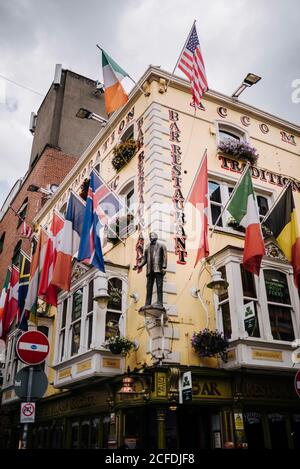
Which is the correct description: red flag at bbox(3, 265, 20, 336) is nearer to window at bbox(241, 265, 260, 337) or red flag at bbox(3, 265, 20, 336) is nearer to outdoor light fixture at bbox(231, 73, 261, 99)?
window at bbox(241, 265, 260, 337)

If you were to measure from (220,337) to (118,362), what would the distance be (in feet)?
10.5

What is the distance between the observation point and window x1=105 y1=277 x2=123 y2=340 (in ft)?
41.2

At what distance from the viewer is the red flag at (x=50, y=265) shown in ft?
42.9

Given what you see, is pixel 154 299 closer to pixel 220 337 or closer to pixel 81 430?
pixel 220 337

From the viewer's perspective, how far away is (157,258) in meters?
11.3

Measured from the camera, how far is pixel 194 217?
13.2 m

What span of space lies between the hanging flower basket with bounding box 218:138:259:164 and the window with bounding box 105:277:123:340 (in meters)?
6.72

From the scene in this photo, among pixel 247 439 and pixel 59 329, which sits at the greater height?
pixel 59 329

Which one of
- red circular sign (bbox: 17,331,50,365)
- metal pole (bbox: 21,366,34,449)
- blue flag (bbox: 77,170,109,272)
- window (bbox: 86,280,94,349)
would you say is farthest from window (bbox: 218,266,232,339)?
metal pole (bbox: 21,366,34,449)

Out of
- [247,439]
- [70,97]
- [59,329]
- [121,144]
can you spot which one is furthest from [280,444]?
[70,97]

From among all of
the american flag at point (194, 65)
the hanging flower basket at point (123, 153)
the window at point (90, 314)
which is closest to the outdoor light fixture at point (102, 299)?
the window at point (90, 314)

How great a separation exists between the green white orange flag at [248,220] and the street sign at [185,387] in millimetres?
3204

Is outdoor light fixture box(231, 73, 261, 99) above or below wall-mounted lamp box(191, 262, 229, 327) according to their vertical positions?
above

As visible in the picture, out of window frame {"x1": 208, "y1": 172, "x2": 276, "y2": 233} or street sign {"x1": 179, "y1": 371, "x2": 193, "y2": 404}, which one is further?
window frame {"x1": 208, "y1": 172, "x2": 276, "y2": 233}
